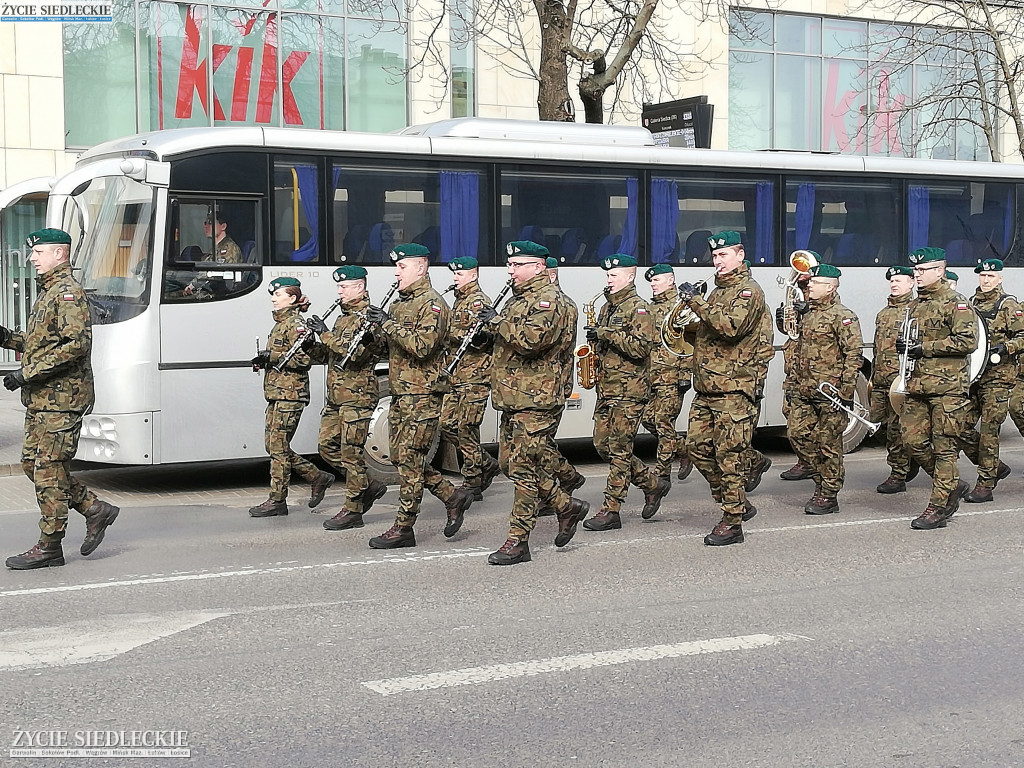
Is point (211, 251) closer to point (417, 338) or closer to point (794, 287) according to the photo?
point (417, 338)

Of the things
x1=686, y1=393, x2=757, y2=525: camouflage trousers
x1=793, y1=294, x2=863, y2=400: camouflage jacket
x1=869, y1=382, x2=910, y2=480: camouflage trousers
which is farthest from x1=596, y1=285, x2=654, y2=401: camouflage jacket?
x1=869, y1=382, x2=910, y2=480: camouflage trousers

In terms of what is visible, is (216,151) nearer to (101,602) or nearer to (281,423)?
(281,423)

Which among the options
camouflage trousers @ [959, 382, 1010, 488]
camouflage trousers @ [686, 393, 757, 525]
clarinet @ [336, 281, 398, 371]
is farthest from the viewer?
camouflage trousers @ [959, 382, 1010, 488]

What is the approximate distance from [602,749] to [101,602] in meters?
3.31

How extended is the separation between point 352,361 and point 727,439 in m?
2.57

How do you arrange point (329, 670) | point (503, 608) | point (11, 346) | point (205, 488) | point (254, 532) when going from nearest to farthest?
point (329, 670) < point (503, 608) < point (11, 346) < point (254, 532) < point (205, 488)

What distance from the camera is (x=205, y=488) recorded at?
1173 centimetres

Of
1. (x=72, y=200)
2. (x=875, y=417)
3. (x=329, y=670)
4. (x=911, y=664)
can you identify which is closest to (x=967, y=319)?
(x=875, y=417)

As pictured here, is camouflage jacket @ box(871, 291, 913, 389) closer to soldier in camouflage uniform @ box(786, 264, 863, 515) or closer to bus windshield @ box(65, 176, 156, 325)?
soldier in camouflage uniform @ box(786, 264, 863, 515)

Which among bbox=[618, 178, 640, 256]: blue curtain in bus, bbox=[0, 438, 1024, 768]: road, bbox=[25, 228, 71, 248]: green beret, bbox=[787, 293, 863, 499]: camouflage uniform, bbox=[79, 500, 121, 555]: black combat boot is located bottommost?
bbox=[0, 438, 1024, 768]: road

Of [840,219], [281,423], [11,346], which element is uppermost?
[840,219]

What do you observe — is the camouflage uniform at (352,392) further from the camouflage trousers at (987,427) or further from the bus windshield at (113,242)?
the camouflage trousers at (987,427)

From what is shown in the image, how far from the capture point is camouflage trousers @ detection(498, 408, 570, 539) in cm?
801

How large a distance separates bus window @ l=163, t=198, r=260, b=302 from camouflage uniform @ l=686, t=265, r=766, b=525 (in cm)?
414
